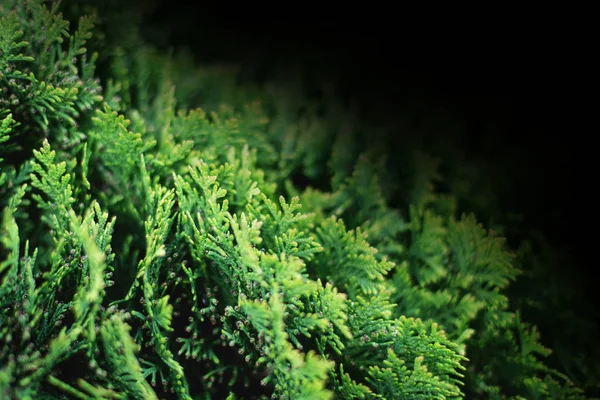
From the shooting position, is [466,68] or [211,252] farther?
[466,68]

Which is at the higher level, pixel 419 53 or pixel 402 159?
pixel 419 53

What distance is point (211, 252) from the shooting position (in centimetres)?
171

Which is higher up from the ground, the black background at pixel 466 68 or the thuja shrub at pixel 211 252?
the black background at pixel 466 68

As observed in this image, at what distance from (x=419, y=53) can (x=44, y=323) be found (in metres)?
3.02

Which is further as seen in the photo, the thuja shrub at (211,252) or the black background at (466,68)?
the black background at (466,68)

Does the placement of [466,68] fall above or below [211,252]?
above

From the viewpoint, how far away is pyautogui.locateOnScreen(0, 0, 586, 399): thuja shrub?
5.04 ft

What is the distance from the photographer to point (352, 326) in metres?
1.87

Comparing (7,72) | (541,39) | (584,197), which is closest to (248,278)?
(7,72)

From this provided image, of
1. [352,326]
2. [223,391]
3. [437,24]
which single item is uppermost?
[437,24]

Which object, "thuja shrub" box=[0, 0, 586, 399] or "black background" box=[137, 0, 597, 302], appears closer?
"thuja shrub" box=[0, 0, 586, 399]

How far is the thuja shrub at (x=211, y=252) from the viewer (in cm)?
154

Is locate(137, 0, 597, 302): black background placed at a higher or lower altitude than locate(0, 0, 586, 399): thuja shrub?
higher

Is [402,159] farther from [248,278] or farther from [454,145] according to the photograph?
[248,278]
